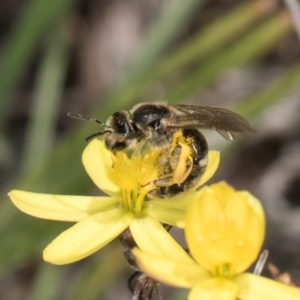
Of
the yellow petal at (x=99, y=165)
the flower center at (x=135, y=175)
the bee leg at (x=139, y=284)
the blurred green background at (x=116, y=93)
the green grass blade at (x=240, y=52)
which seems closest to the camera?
the bee leg at (x=139, y=284)

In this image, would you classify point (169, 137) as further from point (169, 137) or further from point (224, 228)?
point (224, 228)

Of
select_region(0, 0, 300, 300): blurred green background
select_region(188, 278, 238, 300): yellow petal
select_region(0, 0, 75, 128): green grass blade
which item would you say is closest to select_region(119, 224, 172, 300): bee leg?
select_region(188, 278, 238, 300): yellow petal

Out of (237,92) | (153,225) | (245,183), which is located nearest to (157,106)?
(153,225)

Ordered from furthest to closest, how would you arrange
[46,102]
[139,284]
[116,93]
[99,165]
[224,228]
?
[46,102]
[116,93]
[99,165]
[139,284]
[224,228]

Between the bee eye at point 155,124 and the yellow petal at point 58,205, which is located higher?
the bee eye at point 155,124

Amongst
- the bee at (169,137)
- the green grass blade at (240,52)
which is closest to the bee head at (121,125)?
the bee at (169,137)

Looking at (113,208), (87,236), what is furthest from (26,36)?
(87,236)

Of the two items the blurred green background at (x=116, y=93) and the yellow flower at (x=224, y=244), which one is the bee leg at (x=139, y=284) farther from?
the blurred green background at (x=116, y=93)
